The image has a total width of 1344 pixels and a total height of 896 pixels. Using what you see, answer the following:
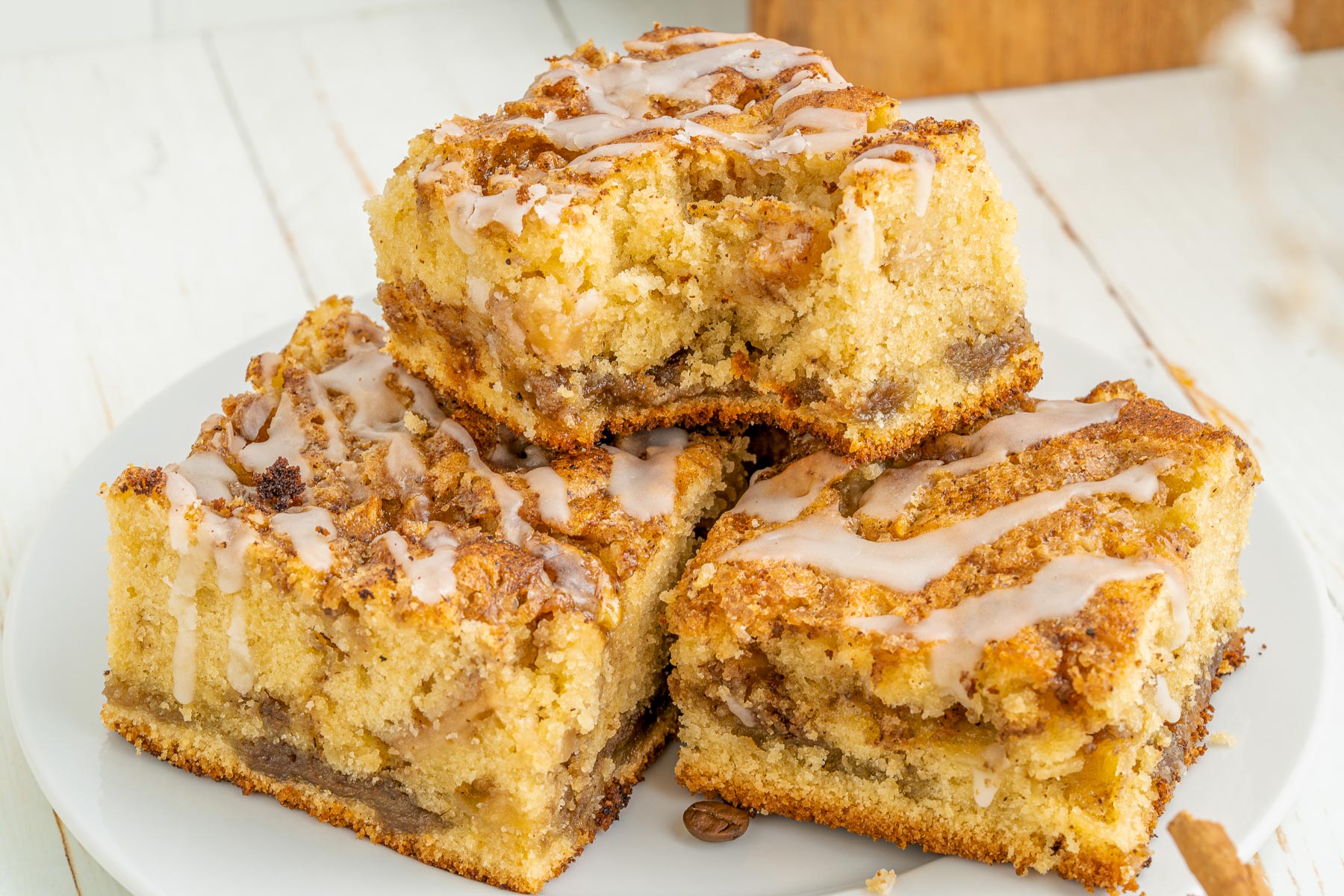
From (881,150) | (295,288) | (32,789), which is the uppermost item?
(881,150)

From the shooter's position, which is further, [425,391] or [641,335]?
[425,391]

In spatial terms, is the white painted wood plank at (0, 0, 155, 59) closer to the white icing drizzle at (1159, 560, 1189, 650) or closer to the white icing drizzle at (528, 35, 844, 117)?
the white icing drizzle at (528, 35, 844, 117)

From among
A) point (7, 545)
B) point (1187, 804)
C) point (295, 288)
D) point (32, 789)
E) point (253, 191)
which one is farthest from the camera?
point (253, 191)

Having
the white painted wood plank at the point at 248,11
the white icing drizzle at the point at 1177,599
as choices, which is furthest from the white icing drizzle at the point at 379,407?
the white painted wood plank at the point at 248,11

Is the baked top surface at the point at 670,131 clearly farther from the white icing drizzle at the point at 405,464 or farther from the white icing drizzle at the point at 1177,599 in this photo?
the white icing drizzle at the point at 1177,599

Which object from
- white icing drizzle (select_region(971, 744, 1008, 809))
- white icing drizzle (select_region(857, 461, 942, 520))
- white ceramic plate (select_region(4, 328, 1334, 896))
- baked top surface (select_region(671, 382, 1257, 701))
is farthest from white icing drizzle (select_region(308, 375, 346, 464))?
white icing drizzle (select_region(971, 744, 1008, 809))

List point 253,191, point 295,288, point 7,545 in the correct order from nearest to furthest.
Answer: point 7,545, point 295,288, point 253,191

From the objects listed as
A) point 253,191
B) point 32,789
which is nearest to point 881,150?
point 32,789

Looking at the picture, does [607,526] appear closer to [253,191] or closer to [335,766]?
[335,766]
